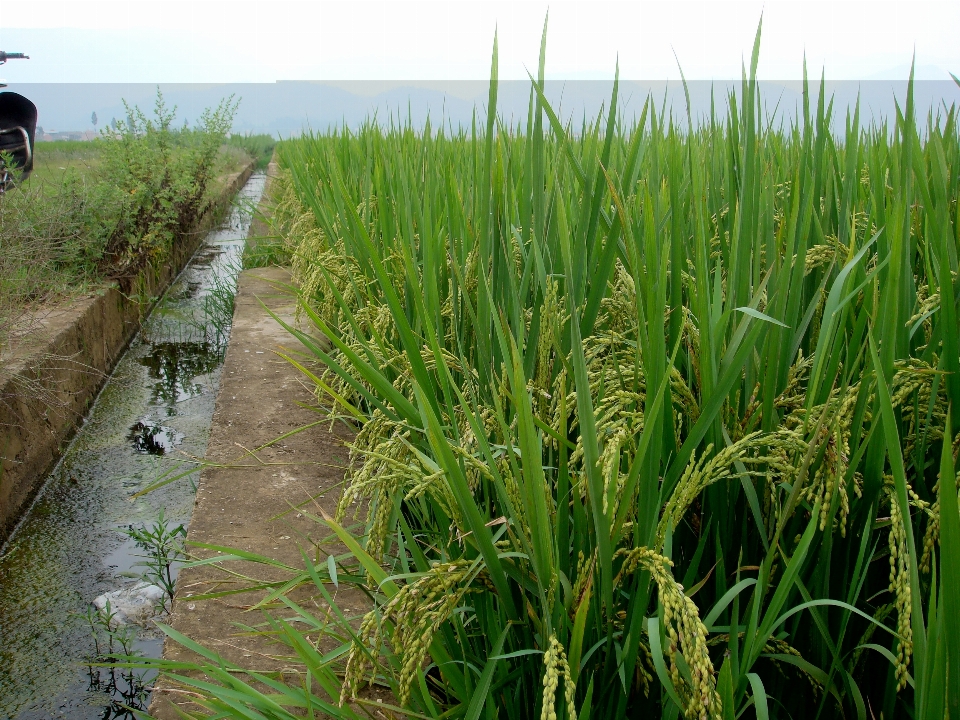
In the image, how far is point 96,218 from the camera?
14.1 feet

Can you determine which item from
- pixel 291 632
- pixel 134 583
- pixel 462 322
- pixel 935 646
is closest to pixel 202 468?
pixel 134 583

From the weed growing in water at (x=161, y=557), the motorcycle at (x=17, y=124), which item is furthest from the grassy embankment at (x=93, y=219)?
the weed growing in water at (x=161, y=557)

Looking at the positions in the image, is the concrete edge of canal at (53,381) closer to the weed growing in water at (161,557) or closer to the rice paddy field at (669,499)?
the weed growing in water at (161,557)

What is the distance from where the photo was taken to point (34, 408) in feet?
9.31

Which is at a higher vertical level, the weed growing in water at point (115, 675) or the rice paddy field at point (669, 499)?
the rice paddy field at point (669, 499)

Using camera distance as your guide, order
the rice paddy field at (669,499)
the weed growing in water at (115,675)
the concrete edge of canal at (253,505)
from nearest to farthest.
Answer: the rice paddy field at (669,499) → the concrete edge of canal at (253,505) → the weed growing in water at (115,675)

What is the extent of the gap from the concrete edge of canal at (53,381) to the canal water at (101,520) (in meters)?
0.07

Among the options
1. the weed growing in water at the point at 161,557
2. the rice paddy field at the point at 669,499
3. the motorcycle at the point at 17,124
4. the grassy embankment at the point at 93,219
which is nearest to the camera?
the rice paddy field at the point at 669,499

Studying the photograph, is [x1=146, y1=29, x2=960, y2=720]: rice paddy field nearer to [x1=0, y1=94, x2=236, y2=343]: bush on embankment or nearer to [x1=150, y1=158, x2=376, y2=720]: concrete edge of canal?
[x1=150, y1=158, x2=376, y2=720]: concrete edge of canal

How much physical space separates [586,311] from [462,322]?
0.43 meters

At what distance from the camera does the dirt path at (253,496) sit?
4.20ft

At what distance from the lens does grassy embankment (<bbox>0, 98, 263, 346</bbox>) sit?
129 inches

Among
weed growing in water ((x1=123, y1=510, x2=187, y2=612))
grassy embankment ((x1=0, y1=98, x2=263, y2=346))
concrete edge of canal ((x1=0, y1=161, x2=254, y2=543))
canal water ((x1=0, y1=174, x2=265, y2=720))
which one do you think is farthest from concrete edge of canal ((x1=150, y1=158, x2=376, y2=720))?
grassy embankment ((x1=0, y1=98, x2=263, y2=346))

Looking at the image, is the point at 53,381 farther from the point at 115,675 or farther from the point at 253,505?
the point at 253,505
